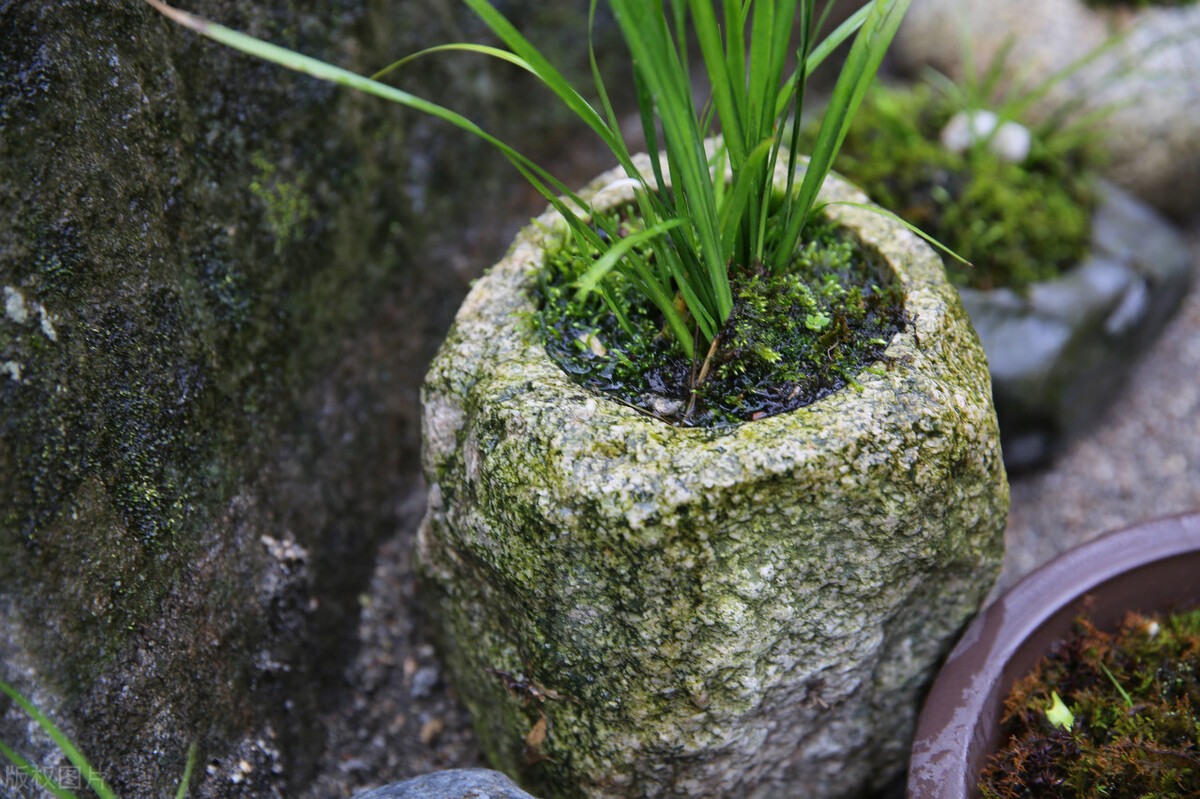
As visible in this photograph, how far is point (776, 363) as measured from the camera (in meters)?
1.35

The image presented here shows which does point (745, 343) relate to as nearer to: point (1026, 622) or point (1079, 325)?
point (1026, 622)

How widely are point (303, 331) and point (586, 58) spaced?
1.64 m

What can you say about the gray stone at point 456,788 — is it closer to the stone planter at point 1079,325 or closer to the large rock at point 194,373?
the large rock at point 194,373

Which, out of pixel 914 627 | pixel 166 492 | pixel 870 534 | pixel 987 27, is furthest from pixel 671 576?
pixel 987 27

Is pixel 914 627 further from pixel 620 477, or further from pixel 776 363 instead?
pixel 620 477

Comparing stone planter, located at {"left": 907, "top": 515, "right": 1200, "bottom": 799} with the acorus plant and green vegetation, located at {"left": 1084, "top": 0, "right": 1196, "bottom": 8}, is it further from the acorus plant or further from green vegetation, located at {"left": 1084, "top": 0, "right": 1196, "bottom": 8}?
green vegetation, located at {"left": 1084, "top": 0, "right": 1196, "bottom": 8}

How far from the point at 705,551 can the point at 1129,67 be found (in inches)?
102

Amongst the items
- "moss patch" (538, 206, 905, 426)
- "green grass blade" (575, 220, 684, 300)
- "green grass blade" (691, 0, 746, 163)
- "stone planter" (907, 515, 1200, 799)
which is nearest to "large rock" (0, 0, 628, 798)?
"moss patch" (538, 206, 905, 426)

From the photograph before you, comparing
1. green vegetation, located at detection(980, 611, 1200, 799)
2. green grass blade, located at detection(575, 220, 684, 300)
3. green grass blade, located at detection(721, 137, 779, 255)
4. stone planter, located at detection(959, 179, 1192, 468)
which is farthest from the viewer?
stone planter, located at detection(959, 179, 1192, 468)

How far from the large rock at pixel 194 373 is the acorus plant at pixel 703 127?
0.29 m

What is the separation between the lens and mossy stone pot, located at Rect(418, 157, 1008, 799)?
3.89 feet

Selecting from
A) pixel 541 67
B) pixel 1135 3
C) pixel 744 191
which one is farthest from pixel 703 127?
pixel 1135 3

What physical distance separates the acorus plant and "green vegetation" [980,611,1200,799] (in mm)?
930

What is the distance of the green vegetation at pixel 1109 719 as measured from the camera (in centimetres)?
130
